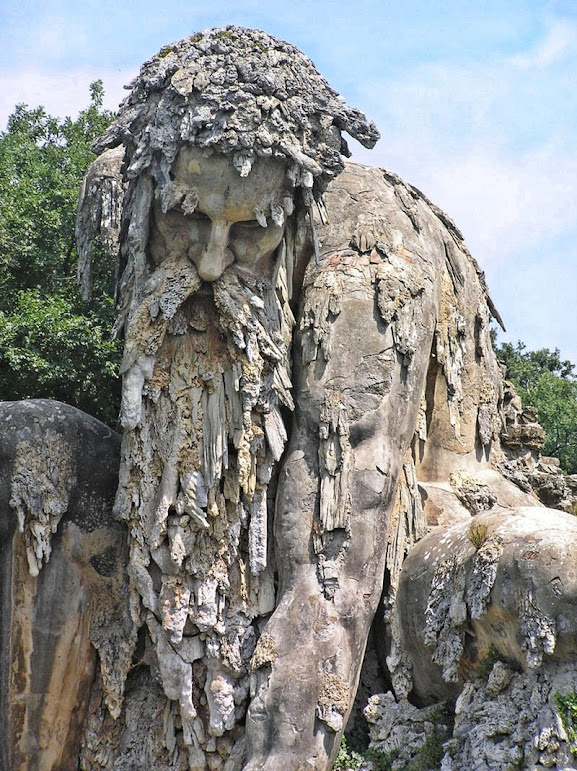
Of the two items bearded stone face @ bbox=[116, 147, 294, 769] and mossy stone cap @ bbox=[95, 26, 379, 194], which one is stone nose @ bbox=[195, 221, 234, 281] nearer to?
bearded stone face @ bbox=[116, 147, 294, 769]

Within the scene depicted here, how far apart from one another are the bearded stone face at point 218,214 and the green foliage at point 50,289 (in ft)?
22.1

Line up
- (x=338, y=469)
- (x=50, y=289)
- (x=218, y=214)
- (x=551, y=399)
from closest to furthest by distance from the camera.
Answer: (x=218, y=214), (x=338, y=469), (x=50, y=289), (x=551, y=399)

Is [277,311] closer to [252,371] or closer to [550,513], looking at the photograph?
[252,371]

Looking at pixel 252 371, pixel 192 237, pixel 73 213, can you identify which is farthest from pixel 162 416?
pixel 73 213

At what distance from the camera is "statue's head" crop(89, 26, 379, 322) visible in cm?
620

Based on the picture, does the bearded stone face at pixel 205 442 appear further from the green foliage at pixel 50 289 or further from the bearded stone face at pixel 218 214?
the green foliage at pixel 50 289

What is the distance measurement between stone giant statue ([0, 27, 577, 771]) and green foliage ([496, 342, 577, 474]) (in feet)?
44.3

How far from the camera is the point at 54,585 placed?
6.68m

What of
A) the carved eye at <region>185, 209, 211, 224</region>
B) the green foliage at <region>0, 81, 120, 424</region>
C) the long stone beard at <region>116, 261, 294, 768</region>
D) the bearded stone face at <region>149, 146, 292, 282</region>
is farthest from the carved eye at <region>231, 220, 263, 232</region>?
the green foliage at <region>0, 81, 120, 424</region>

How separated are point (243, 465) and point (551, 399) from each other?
594 inches

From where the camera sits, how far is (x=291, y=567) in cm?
638

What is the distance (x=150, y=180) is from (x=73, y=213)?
30.2 ft

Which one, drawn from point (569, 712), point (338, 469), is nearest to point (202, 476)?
point (338, 469)

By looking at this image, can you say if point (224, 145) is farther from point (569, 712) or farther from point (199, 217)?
point (569, 712)
